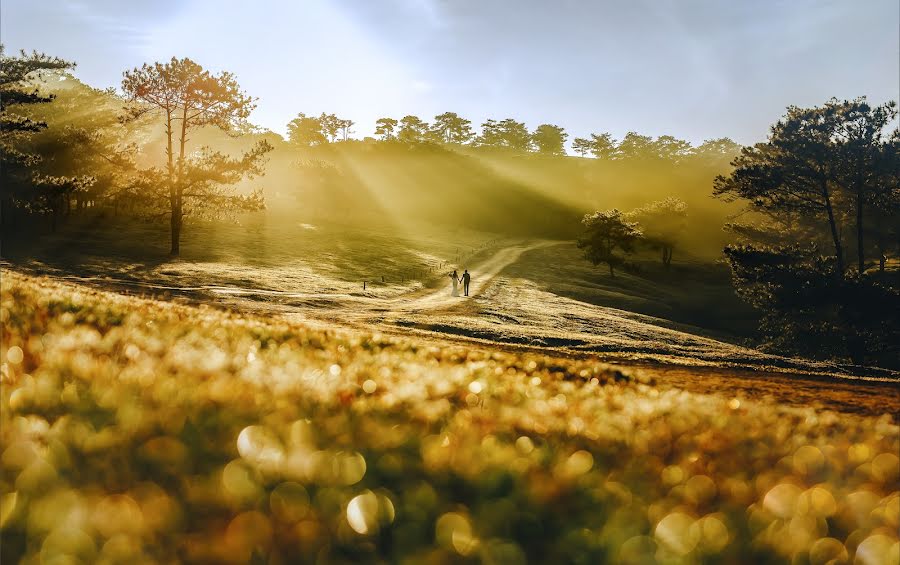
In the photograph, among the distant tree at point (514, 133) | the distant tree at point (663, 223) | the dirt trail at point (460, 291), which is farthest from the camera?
the distant tree at point (514, 133)

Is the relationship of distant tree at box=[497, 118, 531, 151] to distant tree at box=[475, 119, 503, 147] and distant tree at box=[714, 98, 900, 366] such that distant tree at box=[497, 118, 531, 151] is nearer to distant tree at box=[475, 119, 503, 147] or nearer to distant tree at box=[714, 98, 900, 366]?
distant tree at box=[475, 119, 503, 147]

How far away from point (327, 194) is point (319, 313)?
72.8 meters

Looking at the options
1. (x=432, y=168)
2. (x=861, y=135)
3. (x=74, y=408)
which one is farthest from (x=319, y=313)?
(x=432, y=168)

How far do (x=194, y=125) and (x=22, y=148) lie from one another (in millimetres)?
25055

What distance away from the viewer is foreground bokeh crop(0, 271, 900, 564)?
2035mm

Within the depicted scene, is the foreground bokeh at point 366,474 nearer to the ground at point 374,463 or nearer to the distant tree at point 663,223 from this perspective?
the ground at point 374,463

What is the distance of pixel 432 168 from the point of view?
486 feet

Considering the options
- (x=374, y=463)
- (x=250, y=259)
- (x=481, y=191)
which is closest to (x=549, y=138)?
(x=481, y=191)

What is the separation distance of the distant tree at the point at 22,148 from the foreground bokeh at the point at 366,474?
4186 cm

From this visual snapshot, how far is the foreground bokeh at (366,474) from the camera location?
2.04 metres

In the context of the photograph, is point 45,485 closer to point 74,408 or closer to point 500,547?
point 74,408

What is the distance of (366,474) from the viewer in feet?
8.87

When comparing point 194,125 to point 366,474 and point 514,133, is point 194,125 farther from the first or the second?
point 514,133

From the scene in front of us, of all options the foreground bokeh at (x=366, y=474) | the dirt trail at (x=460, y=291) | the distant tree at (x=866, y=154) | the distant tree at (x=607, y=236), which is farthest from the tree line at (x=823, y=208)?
the distant tree at (x=607, y=236)
